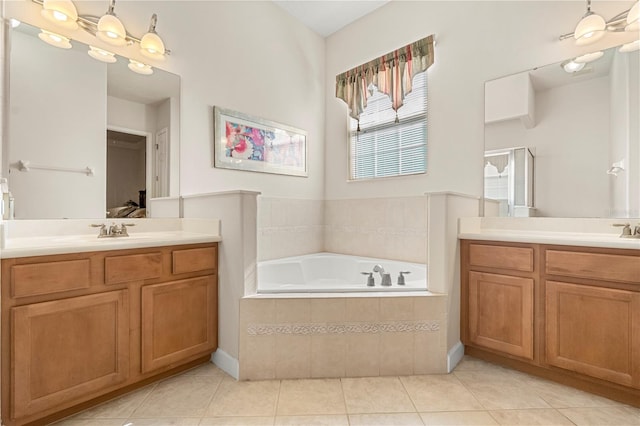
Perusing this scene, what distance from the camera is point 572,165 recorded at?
2080 millimetres

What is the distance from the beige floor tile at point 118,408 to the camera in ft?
4.89

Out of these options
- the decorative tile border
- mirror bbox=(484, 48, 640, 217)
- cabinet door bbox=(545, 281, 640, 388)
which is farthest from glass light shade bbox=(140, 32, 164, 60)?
cabinet door bbox=(545, 281, 640, 388)

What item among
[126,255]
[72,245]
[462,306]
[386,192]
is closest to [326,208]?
[386,192]

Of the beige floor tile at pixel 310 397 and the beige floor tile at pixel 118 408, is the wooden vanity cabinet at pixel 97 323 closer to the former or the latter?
the beige floor tile at pixel 118 408

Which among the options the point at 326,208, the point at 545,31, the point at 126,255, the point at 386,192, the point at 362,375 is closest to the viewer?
the point at 126,255

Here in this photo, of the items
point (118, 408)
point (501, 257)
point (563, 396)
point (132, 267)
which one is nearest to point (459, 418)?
point (563, 396)

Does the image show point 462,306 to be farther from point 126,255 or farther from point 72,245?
point 72,245

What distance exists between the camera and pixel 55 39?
72.0 inches

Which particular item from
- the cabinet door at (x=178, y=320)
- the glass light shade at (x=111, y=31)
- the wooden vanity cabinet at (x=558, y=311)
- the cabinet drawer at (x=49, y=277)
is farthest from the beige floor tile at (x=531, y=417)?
the glass light shade at (x=111, y=31)

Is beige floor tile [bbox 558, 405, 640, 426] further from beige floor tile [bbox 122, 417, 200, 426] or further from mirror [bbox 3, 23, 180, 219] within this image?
mirror [bbox 3, 23, 180, 219]

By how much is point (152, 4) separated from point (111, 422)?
2.65 metres

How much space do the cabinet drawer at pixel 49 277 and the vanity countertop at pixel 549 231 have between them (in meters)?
2.21

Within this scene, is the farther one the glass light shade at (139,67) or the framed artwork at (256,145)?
the framed artwork at (256,145)

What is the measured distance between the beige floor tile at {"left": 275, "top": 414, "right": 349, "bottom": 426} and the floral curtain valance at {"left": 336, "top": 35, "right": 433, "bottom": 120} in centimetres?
252
